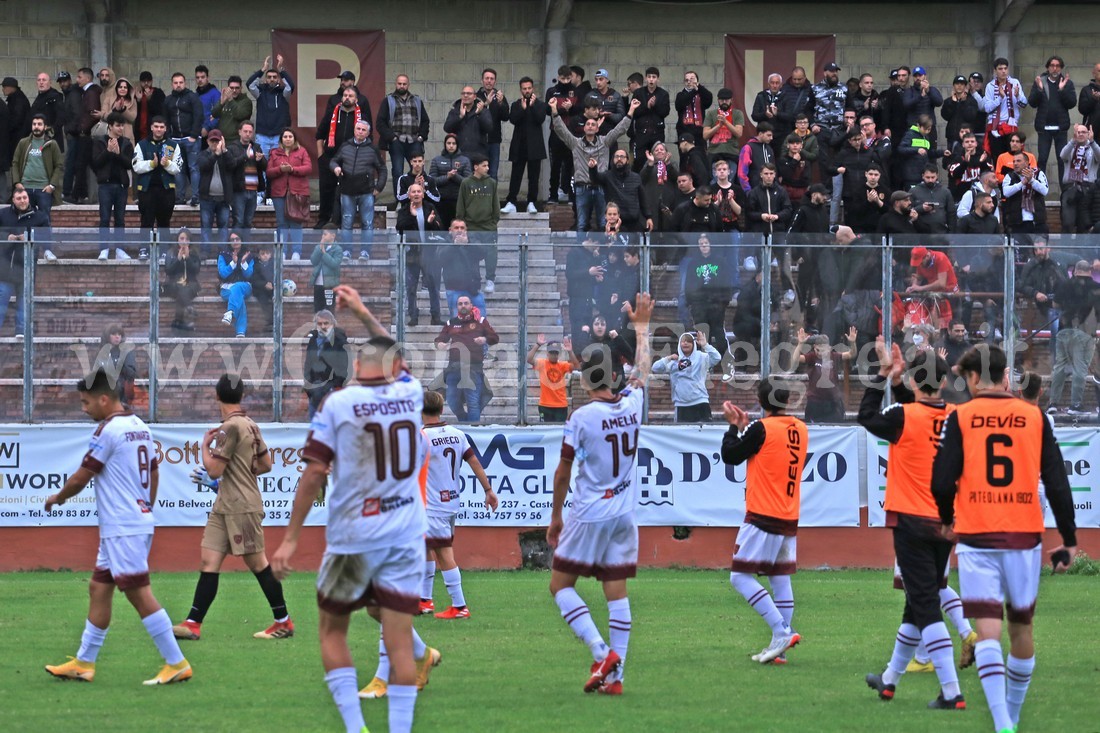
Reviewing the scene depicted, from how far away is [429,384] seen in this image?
1912 cm

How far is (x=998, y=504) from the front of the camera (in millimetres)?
8469

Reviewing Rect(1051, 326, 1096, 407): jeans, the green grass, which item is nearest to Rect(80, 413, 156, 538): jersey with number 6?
the green grass

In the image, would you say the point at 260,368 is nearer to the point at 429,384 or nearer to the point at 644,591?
the point at 429,384

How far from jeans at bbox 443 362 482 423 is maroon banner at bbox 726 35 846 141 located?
40.3ft

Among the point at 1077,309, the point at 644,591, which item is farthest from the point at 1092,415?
the point at 644,591

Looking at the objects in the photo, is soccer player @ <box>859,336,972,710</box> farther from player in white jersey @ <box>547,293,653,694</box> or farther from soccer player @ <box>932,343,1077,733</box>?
player in white jersey @ <box>547,293,653,694</box>

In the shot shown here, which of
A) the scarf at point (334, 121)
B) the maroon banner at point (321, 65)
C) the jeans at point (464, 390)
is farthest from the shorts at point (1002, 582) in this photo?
the maroon banner at point (321, 65)

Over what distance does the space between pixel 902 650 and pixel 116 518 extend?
217 inches

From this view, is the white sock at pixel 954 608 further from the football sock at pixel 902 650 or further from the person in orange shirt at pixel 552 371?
the person in orange shirt at pixel 552 371

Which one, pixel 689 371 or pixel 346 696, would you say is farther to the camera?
pixel 689 371

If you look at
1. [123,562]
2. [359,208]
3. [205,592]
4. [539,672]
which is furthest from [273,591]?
[359,208]

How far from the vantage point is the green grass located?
9.26 meters

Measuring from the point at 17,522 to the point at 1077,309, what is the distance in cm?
1408

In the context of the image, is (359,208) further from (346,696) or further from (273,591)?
(346,696)
